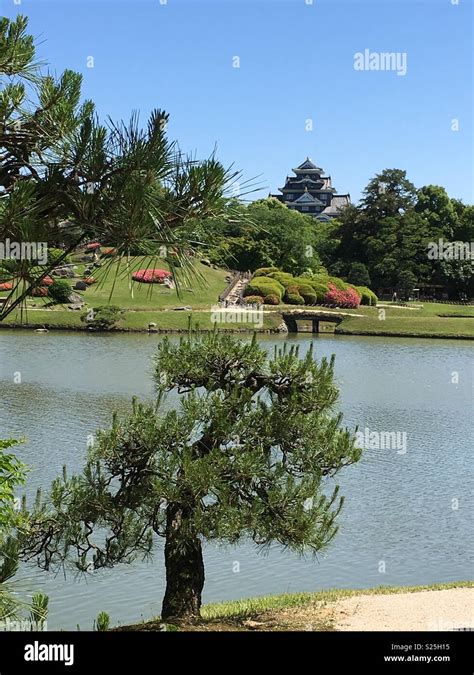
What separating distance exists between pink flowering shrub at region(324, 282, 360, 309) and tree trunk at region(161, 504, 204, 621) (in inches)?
2100

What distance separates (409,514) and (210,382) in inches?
275

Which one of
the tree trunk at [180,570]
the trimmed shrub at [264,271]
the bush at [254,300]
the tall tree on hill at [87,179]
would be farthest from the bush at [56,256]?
the trimmed shrub at [264,271]

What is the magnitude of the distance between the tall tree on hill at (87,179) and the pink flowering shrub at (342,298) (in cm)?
5685

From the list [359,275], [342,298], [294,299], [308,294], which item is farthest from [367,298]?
[359,275]

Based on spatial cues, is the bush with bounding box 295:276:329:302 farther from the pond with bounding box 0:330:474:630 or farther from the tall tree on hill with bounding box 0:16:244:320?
the tall tree on hill with bounding box 0:16:244:320

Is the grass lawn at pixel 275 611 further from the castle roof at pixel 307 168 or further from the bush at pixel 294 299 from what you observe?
the castle roof at pixel 307 168

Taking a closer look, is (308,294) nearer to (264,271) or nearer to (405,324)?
(264,271)

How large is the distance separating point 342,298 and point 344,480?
45997mm

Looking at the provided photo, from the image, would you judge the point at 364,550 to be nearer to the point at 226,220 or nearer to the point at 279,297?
the point at 226,220

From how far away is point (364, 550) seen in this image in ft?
43.9

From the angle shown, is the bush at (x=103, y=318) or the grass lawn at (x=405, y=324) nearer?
the bush at (x=103, y=318)

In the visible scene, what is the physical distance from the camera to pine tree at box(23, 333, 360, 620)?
28.8 ft

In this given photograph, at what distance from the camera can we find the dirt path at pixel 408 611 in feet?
29.4
